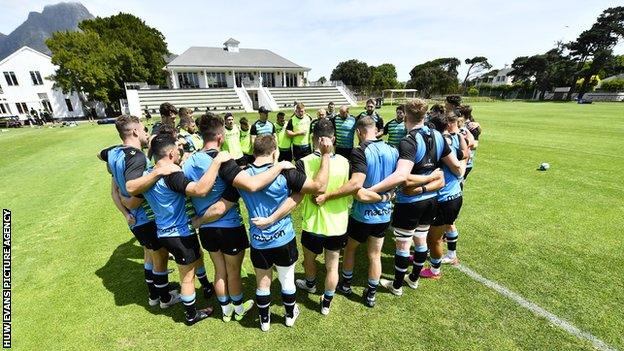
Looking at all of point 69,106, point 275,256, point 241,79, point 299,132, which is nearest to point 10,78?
point 69,106

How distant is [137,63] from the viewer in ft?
135

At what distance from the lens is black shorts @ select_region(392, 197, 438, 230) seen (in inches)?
150

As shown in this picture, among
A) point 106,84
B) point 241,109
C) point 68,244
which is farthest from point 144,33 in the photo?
point 68,244

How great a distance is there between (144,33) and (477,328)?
60.0 m

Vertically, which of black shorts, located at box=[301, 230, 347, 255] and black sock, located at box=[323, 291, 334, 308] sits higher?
black shorts, located at box=[301, 230, 347, 255]

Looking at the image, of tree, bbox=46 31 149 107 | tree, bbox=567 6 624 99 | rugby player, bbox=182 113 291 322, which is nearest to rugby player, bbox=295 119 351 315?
rugby player, bbox=182 113 291 322

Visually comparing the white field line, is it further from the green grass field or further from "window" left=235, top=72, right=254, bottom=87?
"window" left=235, top=72, right=254, bottom=87

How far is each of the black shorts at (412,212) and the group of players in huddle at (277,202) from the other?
14 mm

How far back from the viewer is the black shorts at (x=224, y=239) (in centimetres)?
330

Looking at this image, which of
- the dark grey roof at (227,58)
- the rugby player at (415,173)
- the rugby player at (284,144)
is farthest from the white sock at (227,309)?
the dark grey roof at (227,58)

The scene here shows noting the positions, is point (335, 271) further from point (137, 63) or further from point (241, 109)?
point (137, 63)

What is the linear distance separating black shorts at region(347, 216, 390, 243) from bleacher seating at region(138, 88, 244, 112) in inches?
1524

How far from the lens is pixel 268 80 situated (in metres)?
53.3

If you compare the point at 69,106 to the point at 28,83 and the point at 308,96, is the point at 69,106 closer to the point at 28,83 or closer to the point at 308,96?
the point at 28,83
